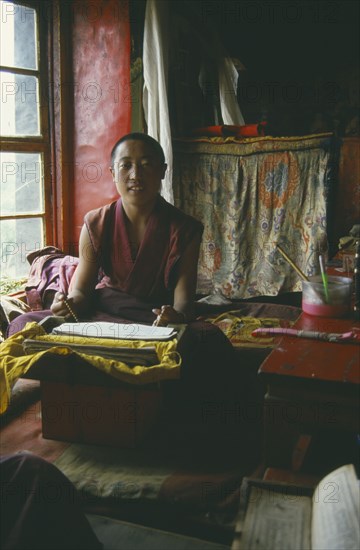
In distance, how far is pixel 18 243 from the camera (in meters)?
3.82

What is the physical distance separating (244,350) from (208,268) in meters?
1.61

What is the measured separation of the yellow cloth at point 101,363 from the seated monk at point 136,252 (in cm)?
55

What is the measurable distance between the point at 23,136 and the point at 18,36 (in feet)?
2.13

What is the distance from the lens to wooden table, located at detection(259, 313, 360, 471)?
137 centimetres

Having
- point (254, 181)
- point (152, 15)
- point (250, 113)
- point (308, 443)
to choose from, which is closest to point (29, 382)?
point (308, 443)

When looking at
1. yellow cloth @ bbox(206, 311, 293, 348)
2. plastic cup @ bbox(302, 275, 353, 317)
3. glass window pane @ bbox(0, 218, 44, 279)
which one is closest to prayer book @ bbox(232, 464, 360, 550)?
plastic cup @ bbox(302, 275, 353, 317)

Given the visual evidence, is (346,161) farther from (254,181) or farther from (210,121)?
(210,121)

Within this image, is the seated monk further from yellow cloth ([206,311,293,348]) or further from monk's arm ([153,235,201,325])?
yellow cloth ([206,311,293,348])

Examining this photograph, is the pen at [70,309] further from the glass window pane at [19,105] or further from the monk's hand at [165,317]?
the glass window pane at [19,105]

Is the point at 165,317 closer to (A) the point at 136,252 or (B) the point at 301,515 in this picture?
(A) the point at 136,252

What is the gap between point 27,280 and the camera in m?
3.82

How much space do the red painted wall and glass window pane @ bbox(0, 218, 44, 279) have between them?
1.08 feet

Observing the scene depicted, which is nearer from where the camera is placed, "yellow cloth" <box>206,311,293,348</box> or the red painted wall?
"yellow cloth" <box>206,311,293,348</box>

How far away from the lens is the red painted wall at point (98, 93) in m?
3.73
